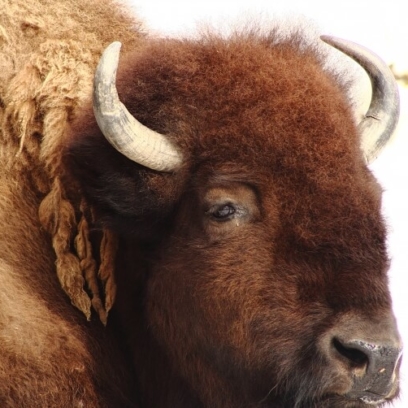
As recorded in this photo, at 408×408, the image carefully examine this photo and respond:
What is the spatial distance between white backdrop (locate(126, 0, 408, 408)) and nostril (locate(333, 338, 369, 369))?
443 centimetres

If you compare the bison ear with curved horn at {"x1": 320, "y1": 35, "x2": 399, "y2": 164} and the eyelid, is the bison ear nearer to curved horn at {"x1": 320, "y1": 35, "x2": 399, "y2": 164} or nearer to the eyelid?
the eyelid

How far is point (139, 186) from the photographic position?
4.82 m

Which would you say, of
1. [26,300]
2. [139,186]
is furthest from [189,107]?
[26,300]

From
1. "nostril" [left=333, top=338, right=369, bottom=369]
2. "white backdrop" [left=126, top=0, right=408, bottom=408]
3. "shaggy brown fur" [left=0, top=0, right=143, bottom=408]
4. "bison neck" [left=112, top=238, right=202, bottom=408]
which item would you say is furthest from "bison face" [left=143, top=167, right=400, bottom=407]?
"white backdrop" [left=126, top=0, right=408, bottom=408]

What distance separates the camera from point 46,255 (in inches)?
203

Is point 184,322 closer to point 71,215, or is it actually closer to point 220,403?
point 220,403

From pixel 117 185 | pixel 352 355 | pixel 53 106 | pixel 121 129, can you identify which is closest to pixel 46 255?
pixel 117 185

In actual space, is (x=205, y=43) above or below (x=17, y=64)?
above

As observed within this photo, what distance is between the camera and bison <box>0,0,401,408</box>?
4512 mm

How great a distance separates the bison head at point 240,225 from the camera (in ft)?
14.6

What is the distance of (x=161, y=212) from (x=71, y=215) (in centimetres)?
52

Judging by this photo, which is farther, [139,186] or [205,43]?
[205,43]

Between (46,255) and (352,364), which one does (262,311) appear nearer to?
(352,364)

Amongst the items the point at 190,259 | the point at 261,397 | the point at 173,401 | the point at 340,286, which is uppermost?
the point at 340,286
